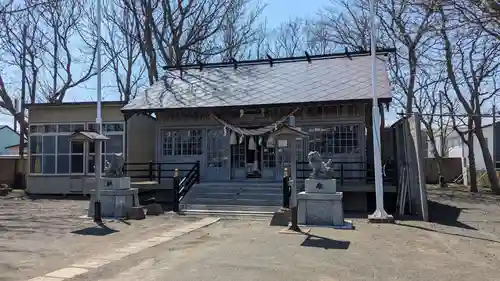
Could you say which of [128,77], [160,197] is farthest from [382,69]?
[128,77]

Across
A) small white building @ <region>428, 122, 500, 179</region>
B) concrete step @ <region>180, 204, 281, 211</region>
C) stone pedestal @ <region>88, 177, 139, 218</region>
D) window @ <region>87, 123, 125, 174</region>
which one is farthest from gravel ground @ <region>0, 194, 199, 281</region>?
small white building @ <region>428, 122, 500, 179</region>

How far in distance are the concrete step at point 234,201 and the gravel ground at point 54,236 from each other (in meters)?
1.68

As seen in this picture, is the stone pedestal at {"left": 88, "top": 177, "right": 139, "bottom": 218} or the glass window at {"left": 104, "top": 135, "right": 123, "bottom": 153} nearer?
the stone pedestal at {"left": 88, "top": 177, "right": 139, "bottom": 218}

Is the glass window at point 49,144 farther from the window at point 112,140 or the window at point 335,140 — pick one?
the window at point 335,140

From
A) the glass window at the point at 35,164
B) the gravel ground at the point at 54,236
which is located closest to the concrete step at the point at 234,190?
the gravel ground at the point at 54,236

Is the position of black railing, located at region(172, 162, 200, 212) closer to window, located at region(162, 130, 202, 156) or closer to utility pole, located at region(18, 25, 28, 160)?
window, located at region(162, 130, 202, 156)

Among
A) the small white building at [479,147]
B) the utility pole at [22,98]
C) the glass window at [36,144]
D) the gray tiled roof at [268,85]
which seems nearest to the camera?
the gray tiled roof at [268,85]

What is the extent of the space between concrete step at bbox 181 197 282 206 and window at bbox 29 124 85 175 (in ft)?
29.5

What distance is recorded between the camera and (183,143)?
61.6 feet

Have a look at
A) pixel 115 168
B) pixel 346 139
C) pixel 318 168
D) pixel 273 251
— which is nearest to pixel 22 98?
pixel 115 168

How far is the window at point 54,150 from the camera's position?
73.0 feet

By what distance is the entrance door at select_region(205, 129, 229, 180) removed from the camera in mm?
18359

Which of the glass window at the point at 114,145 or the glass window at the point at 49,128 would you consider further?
the glass window at the point at 49,128

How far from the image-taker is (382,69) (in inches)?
702
